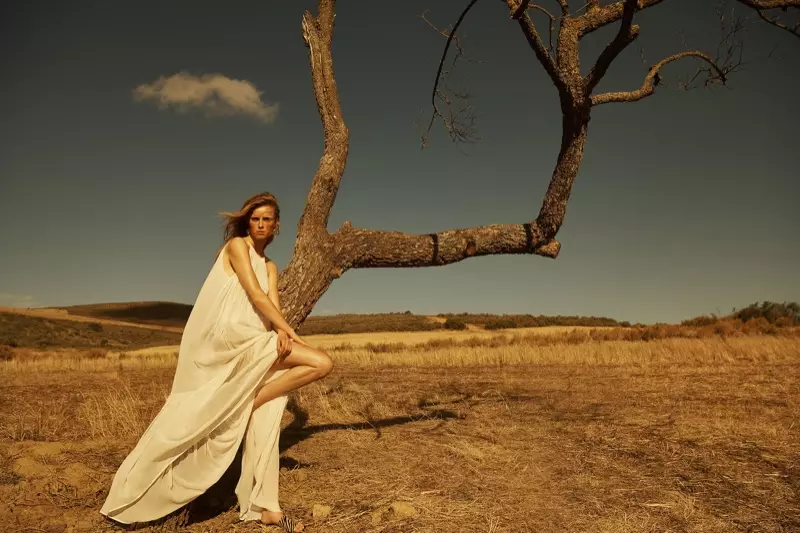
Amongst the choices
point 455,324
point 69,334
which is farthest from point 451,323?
point 69,334

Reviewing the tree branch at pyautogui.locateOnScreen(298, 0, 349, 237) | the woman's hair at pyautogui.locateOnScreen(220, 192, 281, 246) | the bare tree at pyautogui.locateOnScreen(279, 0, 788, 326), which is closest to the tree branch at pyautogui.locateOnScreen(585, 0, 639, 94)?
the bare tree at pyautogui.locateOnScreen(279, 0, 788, 326)

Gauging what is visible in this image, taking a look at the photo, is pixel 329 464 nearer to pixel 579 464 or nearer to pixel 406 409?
pixel 579 464

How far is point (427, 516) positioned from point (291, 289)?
2.55m

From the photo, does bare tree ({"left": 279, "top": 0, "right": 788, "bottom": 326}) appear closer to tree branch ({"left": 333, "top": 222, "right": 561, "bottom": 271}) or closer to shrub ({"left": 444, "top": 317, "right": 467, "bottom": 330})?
tree branch ({"left": 333, "top": 222, "right": 561, "bottom": 271})

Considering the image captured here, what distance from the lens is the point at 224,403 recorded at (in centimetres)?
377

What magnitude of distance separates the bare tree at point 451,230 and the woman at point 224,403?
56.8 inches

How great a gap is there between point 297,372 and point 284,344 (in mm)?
253

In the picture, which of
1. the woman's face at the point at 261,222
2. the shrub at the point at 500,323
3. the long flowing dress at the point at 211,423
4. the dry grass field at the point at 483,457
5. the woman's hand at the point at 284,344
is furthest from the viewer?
the shrub at the point at 500,323

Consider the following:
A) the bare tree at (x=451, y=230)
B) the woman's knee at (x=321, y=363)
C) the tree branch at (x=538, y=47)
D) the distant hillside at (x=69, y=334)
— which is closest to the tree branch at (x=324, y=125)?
the bare tree at (x=451, y=230)

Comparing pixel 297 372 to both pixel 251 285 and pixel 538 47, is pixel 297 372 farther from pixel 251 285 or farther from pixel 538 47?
pixel 538 47

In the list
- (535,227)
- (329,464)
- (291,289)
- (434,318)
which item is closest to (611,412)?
(535,227)

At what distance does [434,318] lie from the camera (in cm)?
6041

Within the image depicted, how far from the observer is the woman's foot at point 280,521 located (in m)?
3.71

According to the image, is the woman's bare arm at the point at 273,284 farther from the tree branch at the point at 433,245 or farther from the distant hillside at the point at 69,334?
the distant hillside at the point at 69,334
